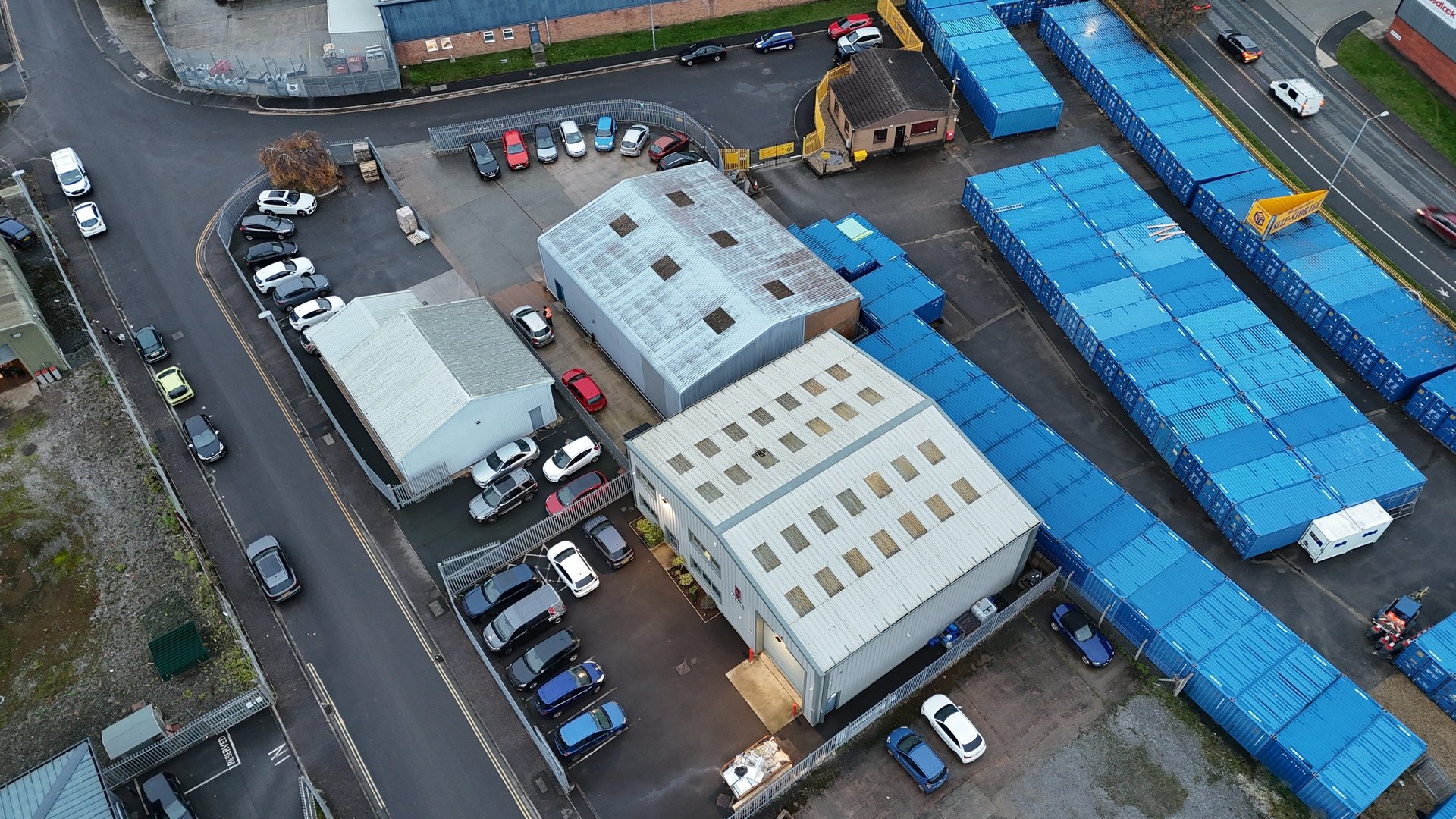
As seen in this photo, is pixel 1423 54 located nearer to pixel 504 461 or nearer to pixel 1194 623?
pixel 1194 623

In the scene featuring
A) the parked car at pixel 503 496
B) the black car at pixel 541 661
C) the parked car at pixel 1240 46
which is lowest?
the black car at pixel 541 661

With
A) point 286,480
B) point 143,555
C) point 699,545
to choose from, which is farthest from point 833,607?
point 143,555

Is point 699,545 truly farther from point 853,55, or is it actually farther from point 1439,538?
point 853,55

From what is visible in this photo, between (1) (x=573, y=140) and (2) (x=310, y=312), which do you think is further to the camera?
(1) (x=573, y=140)

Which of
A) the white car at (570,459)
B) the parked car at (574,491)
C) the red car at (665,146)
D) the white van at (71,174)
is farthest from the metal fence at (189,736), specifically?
the red car at (665,146)

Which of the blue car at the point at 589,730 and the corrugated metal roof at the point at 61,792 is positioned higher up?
the corrugated metal roof at the point at 61,792

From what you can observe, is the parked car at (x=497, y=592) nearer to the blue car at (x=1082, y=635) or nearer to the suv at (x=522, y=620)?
the suv at (x=522, y=620)

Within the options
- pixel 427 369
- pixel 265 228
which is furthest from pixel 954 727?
pixel 265 228
